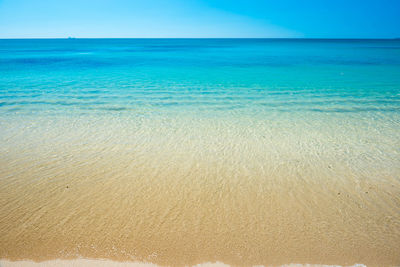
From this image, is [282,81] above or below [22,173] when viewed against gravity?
above

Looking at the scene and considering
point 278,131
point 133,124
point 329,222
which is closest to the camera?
point 329,222

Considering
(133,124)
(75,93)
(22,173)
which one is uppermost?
(75,93)

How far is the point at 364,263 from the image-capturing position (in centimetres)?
300

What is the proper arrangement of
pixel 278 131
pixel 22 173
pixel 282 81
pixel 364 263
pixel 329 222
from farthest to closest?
pixel 282 81 < pixel 278 131 < pixel 22 173 < pixel 329 222 < pixel 364 263

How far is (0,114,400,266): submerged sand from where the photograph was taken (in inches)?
126

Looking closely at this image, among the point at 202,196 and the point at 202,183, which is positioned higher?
the point at 202,183

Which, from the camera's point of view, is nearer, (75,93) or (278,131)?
(278,131)

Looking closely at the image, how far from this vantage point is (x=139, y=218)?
3.76 m

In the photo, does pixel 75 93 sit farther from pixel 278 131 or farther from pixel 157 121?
pixel 278 131

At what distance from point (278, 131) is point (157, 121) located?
402cm

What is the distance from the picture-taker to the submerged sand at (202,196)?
3.21m

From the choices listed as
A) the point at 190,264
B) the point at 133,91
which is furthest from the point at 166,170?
Result: the point at 133,91

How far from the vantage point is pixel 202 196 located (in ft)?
14.2

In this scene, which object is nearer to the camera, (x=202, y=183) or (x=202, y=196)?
(x=202, y=196)
